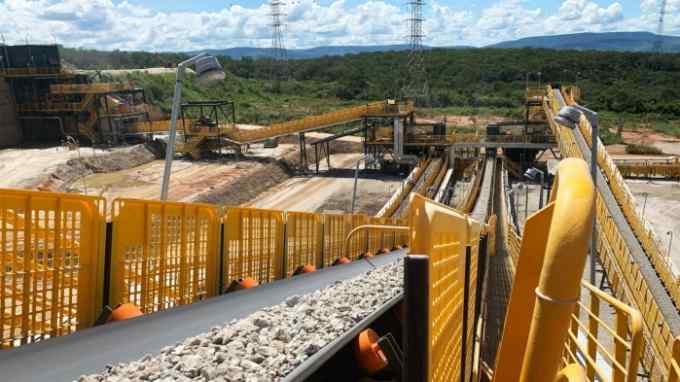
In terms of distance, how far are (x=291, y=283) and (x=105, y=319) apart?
285 centimetres

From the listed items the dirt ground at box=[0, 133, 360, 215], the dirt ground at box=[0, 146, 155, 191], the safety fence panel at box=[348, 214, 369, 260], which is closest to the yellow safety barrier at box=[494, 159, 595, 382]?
the safety fence panel at box=[348, 214, 369, 260]

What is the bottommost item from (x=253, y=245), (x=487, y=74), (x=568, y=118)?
(x=253, y=245)

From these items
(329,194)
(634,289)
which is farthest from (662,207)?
(634,289)

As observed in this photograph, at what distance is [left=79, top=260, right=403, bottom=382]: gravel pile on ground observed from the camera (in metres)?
3.35

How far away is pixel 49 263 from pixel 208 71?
208 inches

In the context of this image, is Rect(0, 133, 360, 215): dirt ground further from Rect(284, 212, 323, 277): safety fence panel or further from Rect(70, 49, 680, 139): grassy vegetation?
Rect(70, 49, 680, 139): grassy vegetation

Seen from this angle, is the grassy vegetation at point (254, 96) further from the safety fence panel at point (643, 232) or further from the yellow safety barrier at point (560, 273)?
the yellow safety barrier at point (560, 273)

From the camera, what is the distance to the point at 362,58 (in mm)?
156875

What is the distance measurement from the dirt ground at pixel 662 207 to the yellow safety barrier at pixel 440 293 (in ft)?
79.7

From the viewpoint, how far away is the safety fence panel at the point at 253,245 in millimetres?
7469

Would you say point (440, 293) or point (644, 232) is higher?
point (440, 293)

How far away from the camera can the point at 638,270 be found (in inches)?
621

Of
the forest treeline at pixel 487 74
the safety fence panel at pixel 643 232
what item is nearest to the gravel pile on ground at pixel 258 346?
the safety fence panel at pixel 643 232

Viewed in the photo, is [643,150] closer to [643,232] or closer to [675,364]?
[643,232]
